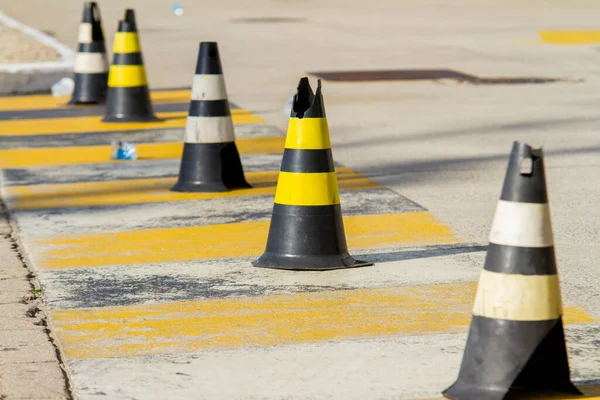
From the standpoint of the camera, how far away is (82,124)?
11711mm

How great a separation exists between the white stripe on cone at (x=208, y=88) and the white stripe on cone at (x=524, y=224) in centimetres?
425

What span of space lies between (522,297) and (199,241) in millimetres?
3083

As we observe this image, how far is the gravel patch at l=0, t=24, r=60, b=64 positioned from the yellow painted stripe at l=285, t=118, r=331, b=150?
9481 mm

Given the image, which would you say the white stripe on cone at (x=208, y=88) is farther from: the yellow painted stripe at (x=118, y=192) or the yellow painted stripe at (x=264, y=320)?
the yellow painted stripe at (x=264, y=320)

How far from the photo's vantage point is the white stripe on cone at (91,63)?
12.8 m

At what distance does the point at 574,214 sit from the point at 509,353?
11.6ft

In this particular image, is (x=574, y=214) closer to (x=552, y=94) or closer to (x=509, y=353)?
(x=509, y=353)

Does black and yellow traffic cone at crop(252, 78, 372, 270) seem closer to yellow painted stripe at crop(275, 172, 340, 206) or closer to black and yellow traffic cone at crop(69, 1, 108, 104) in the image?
yellow painted stripe at crop(275, 172, 340, 206)

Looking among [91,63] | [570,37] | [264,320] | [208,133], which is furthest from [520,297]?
[570,37]

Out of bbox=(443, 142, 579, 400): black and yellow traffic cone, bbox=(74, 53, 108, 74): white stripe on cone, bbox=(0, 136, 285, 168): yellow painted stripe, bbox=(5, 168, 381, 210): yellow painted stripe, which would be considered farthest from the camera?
bbox=(74, 53, 108, 74): white stripe on cone

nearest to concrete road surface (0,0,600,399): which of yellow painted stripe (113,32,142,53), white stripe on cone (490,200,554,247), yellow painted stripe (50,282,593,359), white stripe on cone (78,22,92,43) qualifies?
yellow painted stripe (50,282,593,359)

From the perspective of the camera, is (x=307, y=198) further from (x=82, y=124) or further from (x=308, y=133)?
(x=82, y=124)

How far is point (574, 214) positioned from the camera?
24.7 feet

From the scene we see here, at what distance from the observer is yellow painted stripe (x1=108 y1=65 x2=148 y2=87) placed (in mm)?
11422
